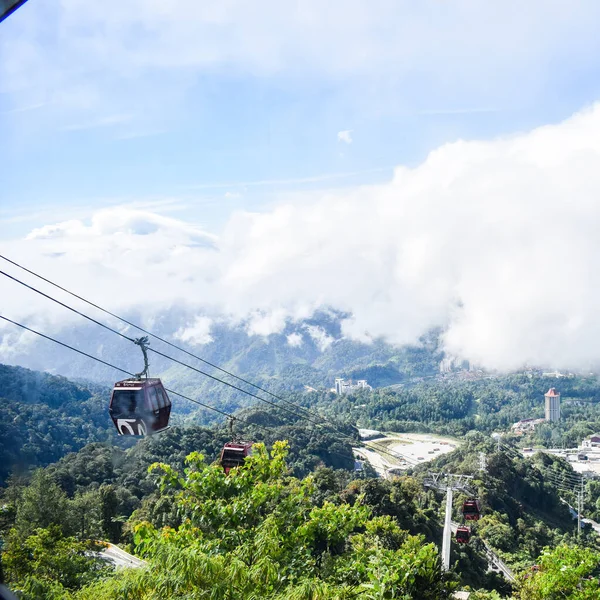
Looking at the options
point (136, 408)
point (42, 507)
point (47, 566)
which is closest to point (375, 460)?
point (42, 507)

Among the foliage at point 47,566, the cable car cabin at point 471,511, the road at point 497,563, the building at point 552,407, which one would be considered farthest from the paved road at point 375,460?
the building at point 552,407

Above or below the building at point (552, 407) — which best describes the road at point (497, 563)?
below

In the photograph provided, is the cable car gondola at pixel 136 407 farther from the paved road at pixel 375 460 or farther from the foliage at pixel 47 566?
the paved road at pixel 375 460

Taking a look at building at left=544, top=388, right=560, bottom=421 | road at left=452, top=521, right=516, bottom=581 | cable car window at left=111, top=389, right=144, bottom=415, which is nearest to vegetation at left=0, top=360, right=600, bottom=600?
road at left=452, top=521, right=516, bottom=581

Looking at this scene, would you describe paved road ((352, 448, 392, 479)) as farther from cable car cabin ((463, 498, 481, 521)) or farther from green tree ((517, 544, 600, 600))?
green tree ((517, 544, 600, 600))

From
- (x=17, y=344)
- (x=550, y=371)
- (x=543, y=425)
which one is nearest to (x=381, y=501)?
(x=543, y=425)

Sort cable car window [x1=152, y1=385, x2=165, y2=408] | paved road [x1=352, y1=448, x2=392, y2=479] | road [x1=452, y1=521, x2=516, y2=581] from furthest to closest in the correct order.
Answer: paved road [x1=352, y1=448, x2=392, y2=479] < road [x1=452, y1=521, x2=516, y2=581] < cable car window [x1=152, y1=385, x2=165, y2=408]

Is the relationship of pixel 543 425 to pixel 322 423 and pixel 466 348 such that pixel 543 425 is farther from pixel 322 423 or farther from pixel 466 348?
pixel 466 348

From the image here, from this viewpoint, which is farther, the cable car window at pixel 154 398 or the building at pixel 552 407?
the building at pixel 552 407
